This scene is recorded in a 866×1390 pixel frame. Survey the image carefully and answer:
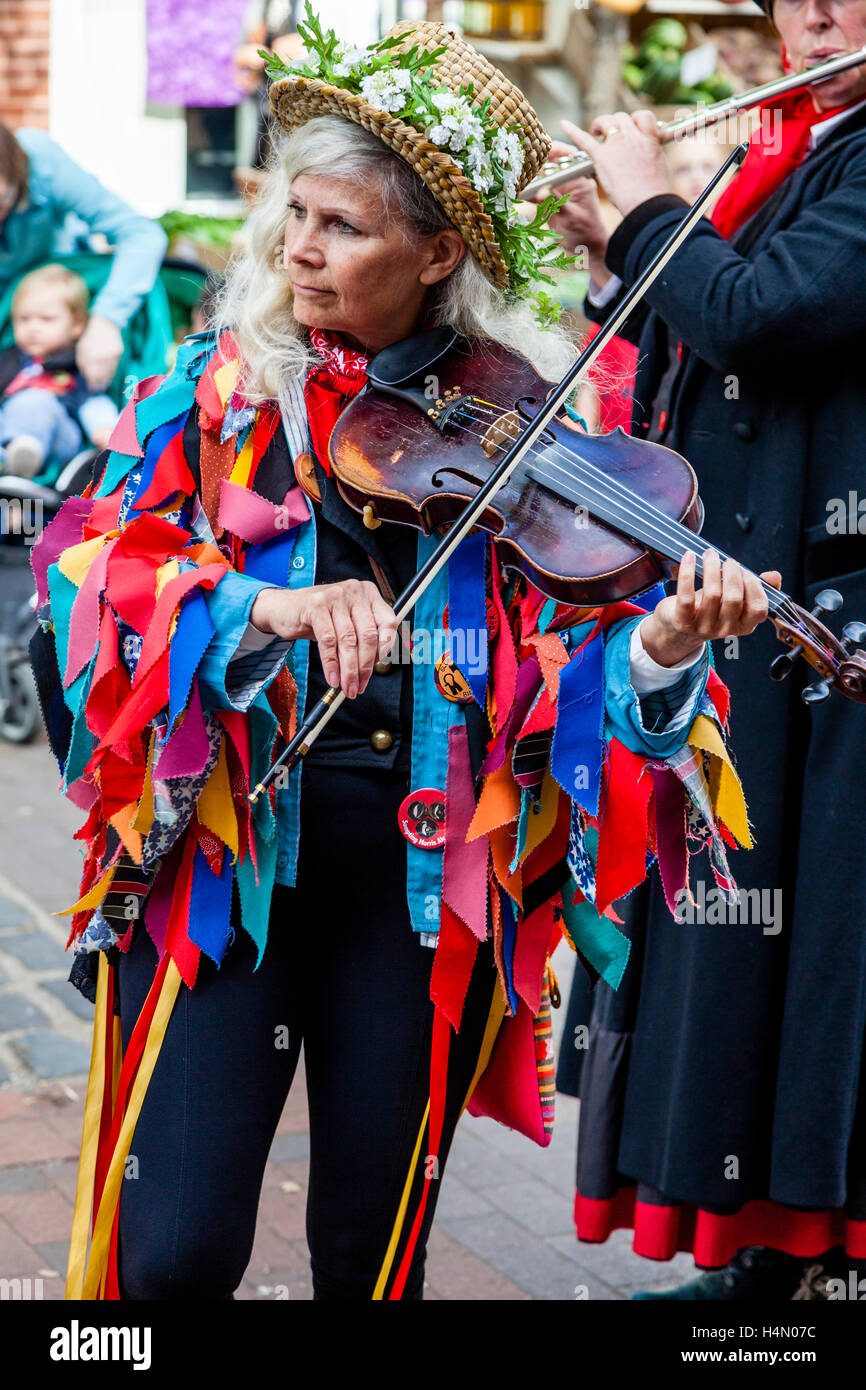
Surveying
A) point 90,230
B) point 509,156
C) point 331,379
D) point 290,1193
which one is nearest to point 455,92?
point 509,156

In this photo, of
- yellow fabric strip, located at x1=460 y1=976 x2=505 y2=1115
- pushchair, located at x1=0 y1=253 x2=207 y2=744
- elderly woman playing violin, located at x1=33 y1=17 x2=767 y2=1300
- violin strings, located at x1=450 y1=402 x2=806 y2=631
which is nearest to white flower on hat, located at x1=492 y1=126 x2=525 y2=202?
elderly woman playing violin, located at x1=33 y1=17 x2=767 y2=1300

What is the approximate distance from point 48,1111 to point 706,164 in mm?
3906

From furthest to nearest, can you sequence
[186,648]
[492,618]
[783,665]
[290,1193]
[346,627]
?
1. [290,1193]
2. [492,618]
3. [783,665]
4. [186,648]
5. [346,627]

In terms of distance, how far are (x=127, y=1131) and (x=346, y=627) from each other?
0.68m

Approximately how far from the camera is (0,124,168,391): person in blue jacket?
555cm

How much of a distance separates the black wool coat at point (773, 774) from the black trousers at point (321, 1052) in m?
0.63

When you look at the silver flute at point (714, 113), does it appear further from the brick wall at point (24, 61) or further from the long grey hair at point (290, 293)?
the brick wall at point (24, 61)

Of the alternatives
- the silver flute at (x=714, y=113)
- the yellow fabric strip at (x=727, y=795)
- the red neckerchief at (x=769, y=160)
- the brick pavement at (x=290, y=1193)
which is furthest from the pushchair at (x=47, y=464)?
the yellow fabric strip at (x=727, y=795)

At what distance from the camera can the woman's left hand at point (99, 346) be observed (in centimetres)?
559

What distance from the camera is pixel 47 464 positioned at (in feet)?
18.8

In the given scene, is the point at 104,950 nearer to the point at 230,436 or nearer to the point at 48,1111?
the point at 230,436

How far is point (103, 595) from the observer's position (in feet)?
5.74
